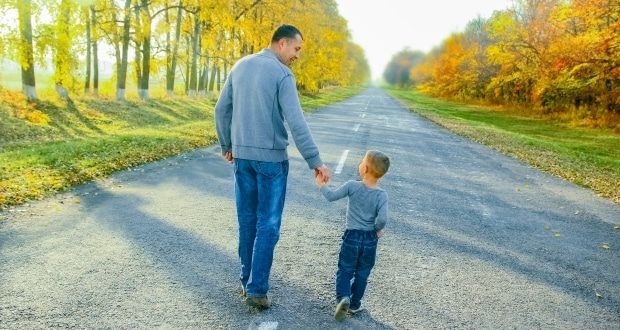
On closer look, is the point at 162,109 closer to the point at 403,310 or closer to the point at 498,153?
the point at 498,153

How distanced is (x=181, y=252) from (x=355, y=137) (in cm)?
1195

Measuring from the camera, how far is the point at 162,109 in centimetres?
2280

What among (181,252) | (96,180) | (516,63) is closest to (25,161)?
(96,180)

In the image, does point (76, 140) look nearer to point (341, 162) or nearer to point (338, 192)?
point (341, 162)

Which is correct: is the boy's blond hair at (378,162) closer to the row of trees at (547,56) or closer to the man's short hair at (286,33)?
the man's short hair at (286,33)

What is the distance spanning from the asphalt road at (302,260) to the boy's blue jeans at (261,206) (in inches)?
11.5

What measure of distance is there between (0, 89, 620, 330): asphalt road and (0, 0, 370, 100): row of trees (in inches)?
368

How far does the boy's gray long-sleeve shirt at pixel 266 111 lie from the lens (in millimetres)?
3541

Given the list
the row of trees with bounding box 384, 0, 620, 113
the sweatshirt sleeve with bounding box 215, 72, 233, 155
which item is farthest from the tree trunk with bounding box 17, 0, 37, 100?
the row of trees with bounding box 384, 0, 620, 113

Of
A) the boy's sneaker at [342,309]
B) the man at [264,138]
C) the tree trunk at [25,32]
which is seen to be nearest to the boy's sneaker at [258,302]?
the man at [264,138]

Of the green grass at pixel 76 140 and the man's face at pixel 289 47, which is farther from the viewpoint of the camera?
the green grass at pixel 76 140

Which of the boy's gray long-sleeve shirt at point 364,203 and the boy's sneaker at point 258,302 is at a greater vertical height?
the boy's gray long-sleeve shirt at point 364,203

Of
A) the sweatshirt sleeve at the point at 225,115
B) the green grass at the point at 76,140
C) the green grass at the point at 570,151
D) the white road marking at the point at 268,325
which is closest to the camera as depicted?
the white road marking at the point at 268,325

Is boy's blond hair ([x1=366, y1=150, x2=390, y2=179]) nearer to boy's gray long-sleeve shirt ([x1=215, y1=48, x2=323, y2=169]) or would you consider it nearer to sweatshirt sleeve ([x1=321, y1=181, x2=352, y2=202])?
sweatshirt sleeve ([x1=321, y1=181, x2=352, y2=202])
